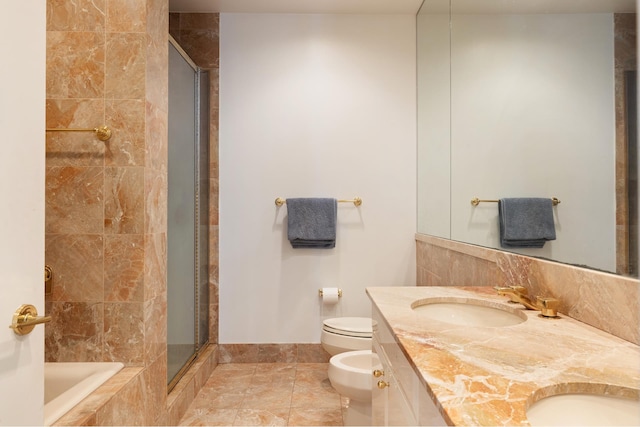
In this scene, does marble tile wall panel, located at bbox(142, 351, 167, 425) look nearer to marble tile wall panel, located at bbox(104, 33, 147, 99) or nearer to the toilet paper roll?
the toilet paper roll

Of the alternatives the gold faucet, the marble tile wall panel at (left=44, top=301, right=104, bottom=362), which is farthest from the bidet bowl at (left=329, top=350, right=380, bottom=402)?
the marble tile wall panel at (left=44, top=301, right=104, bottom=362)

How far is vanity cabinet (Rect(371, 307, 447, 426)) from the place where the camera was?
699 mm

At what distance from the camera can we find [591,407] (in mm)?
620

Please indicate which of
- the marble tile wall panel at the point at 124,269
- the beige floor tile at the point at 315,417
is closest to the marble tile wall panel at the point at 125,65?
the marble tile wall panel at the point at 124,269

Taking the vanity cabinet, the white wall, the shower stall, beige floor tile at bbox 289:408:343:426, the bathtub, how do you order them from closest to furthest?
the vanity cabinet, the bathtub, beige floor tile at bbox 289:408:343:426, the shower stall, the white wall

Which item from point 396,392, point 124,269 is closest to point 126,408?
point 124,269

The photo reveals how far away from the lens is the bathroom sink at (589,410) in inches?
24.0

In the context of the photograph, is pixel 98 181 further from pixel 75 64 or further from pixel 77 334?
pixel 77 334

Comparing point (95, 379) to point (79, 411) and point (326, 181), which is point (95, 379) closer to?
point (79, 411)

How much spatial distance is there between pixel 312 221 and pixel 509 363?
193cm

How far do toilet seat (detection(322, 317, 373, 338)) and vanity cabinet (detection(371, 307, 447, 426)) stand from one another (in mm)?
760

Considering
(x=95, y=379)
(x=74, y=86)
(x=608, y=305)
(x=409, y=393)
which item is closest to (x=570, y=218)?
(x=608, y=305)

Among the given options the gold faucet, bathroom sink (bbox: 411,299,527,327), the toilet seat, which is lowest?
the toilet seat

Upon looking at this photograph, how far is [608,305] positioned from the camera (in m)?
0.90
